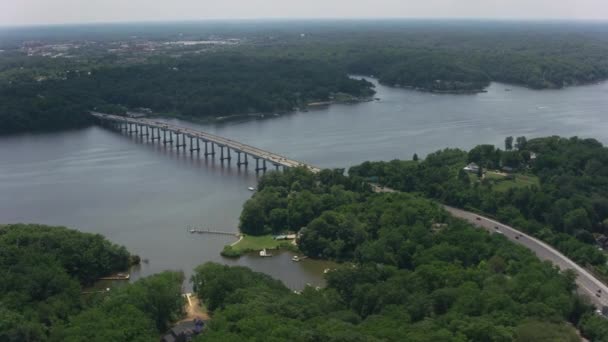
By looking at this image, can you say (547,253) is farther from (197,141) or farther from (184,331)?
(197,141)

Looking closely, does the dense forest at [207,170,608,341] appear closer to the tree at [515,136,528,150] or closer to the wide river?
the wide river

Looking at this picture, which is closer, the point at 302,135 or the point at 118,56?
the point at 302,135

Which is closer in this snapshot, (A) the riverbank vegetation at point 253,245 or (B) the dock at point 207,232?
(A) the riverbank vegetation at point 253,245

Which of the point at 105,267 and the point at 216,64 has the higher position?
the point at 216,64

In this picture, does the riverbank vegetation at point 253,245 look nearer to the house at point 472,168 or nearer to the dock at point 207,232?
the dock at point 207,232

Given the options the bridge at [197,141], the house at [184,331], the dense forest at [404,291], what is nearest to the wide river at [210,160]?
the bridge at [197,141]

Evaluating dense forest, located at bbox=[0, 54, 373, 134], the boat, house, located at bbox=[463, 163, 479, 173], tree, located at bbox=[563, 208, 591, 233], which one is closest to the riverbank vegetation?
the boat

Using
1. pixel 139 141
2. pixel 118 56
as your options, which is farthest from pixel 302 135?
pixel 118 56

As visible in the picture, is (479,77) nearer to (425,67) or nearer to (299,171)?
(425,67)
